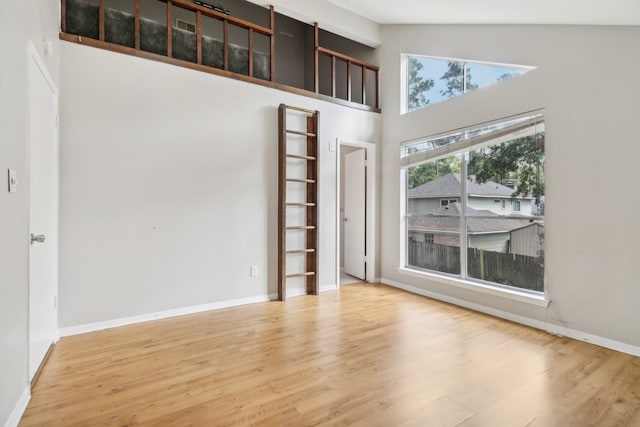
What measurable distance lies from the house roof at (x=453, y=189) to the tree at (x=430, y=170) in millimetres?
52

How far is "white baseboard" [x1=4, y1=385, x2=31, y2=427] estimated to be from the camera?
1621 mm

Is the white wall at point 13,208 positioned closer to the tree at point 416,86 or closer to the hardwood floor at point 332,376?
the hardwood floor at point 332,376

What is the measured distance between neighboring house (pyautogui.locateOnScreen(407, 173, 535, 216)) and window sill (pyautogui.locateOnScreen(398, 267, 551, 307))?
78cm

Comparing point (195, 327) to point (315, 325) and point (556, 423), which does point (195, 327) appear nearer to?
point (315, 325)

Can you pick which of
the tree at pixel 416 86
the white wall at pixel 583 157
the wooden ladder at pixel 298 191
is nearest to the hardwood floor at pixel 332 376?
the white wall at pixel 583 157

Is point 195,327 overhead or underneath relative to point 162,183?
underneath

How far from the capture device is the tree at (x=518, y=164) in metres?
3.12

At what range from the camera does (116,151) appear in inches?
120

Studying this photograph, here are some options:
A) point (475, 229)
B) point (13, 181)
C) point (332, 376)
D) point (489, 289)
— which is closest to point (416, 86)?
point (475, 229)

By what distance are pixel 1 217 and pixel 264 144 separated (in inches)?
104

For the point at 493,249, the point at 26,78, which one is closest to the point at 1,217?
the point at 26,78

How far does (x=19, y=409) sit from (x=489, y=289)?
3.77 meters

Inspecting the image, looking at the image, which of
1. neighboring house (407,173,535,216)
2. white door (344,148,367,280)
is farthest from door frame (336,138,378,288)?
neighboring house (407,173,535,216)

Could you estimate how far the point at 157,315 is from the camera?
324 cm
